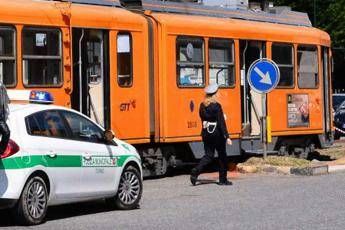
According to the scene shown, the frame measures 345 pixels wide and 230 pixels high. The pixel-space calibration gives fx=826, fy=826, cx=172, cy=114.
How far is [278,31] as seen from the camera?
786 inches

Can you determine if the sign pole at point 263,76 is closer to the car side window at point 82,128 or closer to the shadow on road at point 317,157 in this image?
the shadow on road at point 317,157

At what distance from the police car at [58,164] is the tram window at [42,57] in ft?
8.84

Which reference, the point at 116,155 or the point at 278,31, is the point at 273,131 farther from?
the point at 116,155

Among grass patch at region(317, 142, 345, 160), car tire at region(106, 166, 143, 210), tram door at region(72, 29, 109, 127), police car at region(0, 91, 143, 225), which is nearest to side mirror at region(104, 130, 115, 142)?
police car at region(0, 91, 143, 225)

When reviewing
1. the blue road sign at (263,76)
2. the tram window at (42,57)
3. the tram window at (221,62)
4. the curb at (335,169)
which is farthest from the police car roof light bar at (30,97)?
the curb at (335,169)

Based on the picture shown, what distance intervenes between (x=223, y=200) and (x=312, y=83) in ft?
27.6

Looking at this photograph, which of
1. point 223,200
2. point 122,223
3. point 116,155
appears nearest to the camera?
point 122,223

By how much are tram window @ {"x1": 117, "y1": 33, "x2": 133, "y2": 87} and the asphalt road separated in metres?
2.06

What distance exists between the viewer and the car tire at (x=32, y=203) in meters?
10.2

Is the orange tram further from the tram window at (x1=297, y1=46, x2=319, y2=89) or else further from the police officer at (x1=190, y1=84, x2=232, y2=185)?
the police officer at (x1=190, y1=84, x2=232, y2=185)

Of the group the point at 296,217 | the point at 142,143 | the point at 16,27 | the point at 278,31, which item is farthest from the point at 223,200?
the point at 278,31

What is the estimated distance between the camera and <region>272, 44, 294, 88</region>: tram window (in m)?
19.8

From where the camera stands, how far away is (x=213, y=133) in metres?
15.3

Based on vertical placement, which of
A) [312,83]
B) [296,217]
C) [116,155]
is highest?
[312,83]
